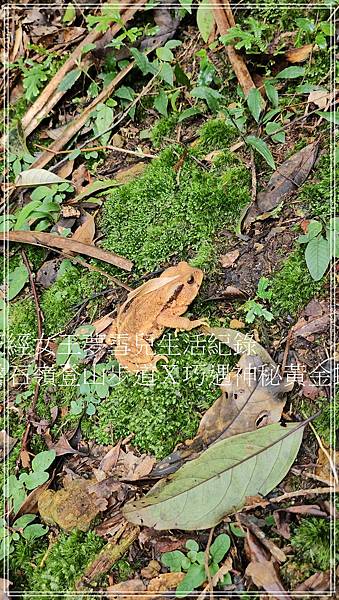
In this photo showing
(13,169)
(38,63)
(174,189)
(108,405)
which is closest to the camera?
(108,405)

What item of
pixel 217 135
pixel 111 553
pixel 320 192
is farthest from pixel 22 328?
pixel 320 192

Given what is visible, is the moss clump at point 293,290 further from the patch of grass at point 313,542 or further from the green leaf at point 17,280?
the green leaf at point 17,280

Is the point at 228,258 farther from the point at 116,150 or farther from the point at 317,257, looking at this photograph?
the point at 116,150

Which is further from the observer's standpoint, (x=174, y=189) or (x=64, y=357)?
(x=174, y=189)

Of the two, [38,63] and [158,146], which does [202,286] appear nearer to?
[158,146]

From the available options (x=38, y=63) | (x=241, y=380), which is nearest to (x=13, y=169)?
(x=38, y=63)

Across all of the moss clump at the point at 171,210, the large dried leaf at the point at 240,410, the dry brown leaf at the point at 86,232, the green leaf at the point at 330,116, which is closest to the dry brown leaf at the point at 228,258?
the moss clump at the point at 171,210

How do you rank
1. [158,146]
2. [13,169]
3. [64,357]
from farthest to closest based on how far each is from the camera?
[13,169]
[158,146]
[64,357]
